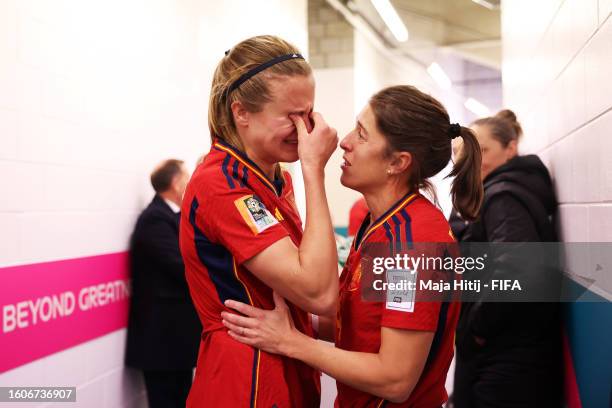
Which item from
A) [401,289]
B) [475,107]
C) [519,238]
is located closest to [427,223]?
[401,289]

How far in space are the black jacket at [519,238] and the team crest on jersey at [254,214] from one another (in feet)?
4.11

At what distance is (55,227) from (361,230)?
149cm

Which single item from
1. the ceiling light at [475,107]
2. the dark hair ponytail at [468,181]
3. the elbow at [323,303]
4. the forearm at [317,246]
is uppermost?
the ceiling light at [475,107]

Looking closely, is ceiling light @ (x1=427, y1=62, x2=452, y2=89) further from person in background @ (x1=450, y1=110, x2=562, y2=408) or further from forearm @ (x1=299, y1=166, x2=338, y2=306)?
forearm @ (x1=299, y1=166, x2=338, y2=306)

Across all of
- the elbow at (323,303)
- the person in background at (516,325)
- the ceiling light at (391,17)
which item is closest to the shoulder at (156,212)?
the person in background at (516,325)

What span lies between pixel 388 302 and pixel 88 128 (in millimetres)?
1914

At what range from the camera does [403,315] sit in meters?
1.12

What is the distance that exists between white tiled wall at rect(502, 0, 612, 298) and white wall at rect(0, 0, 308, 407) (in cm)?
188

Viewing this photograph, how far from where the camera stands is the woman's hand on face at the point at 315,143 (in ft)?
4.07

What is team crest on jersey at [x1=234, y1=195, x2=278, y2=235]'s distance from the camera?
1.14 m

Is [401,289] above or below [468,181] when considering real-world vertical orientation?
below

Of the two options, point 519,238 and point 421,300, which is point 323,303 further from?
point 519,238

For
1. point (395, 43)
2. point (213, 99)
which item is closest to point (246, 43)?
point (213, 99)

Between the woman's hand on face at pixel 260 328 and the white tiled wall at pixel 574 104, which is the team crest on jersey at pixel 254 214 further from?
the white tiled wall at pixel 574 104
